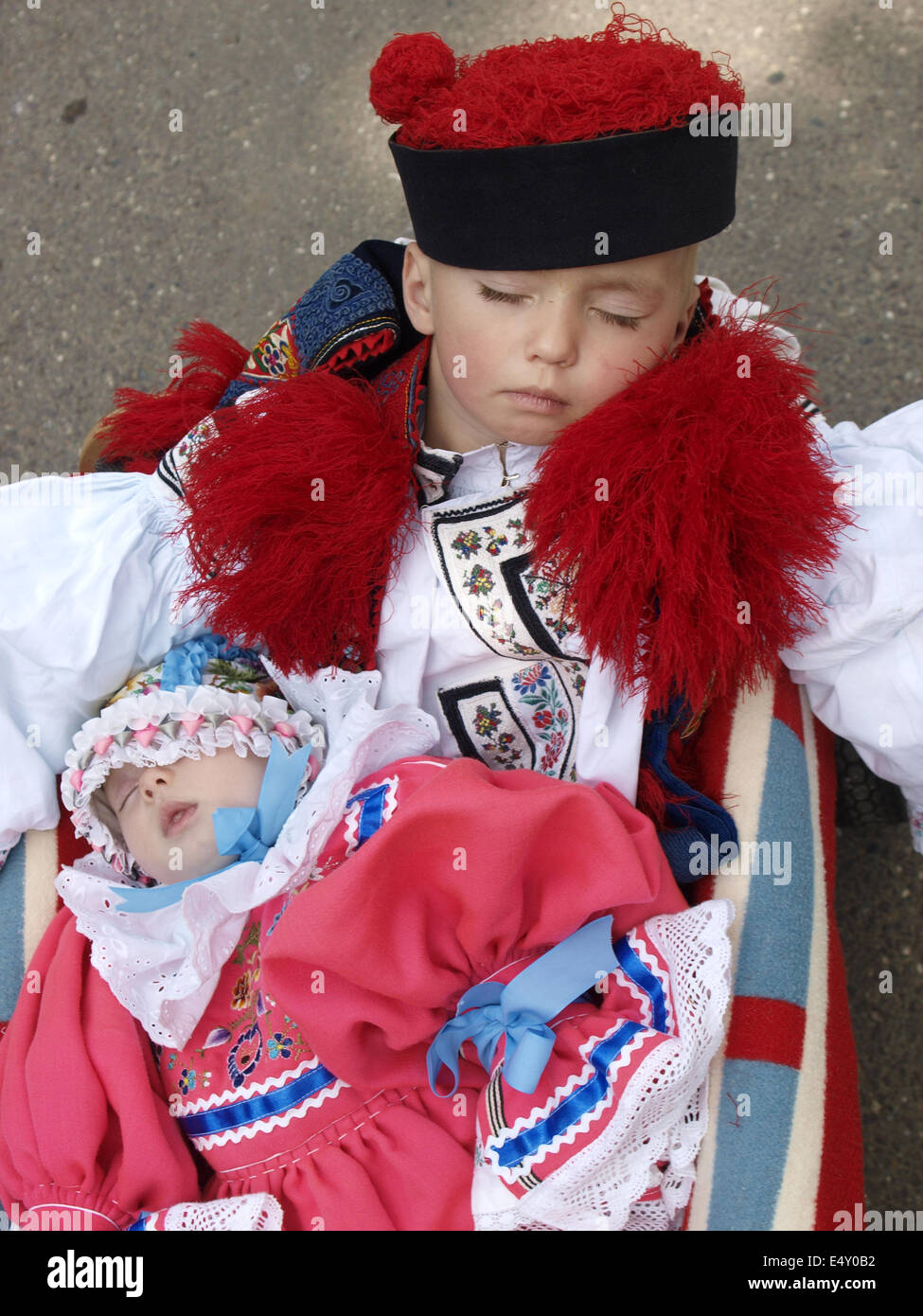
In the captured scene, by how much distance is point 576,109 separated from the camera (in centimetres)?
91

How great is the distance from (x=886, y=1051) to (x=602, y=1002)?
66 centimetres

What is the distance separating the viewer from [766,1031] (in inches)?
42.4

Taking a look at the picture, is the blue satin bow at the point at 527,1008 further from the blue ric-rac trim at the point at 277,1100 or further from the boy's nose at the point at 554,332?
the boy's nose at the point at 554,332

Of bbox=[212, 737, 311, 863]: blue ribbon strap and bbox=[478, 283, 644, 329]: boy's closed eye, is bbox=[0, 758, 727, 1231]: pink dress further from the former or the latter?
bbox=[478, 283, 644, 329]: boy's closed eye

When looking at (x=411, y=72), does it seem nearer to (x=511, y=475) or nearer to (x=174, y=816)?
(x=511, y=475)

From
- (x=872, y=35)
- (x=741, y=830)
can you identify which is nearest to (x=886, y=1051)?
(x=741, y=830)

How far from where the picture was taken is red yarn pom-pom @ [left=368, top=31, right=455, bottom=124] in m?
0.97

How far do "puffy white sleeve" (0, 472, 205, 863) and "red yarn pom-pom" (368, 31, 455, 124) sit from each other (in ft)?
1.63

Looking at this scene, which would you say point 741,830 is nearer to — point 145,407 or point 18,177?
point 145,407

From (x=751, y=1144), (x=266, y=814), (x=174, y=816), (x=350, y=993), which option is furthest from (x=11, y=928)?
(x=751, y=1144)

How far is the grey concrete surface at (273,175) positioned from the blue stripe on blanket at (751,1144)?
1096 millimetres

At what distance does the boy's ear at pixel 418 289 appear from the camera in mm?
1101

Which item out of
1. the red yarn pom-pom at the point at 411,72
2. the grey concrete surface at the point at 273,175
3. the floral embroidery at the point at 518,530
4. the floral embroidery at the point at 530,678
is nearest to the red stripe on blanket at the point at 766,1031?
the floral embroidery at the point at 530,678

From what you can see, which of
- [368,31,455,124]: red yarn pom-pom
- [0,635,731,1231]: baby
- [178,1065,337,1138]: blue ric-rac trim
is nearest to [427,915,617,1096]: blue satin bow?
[0,635,731,1231]: baby
